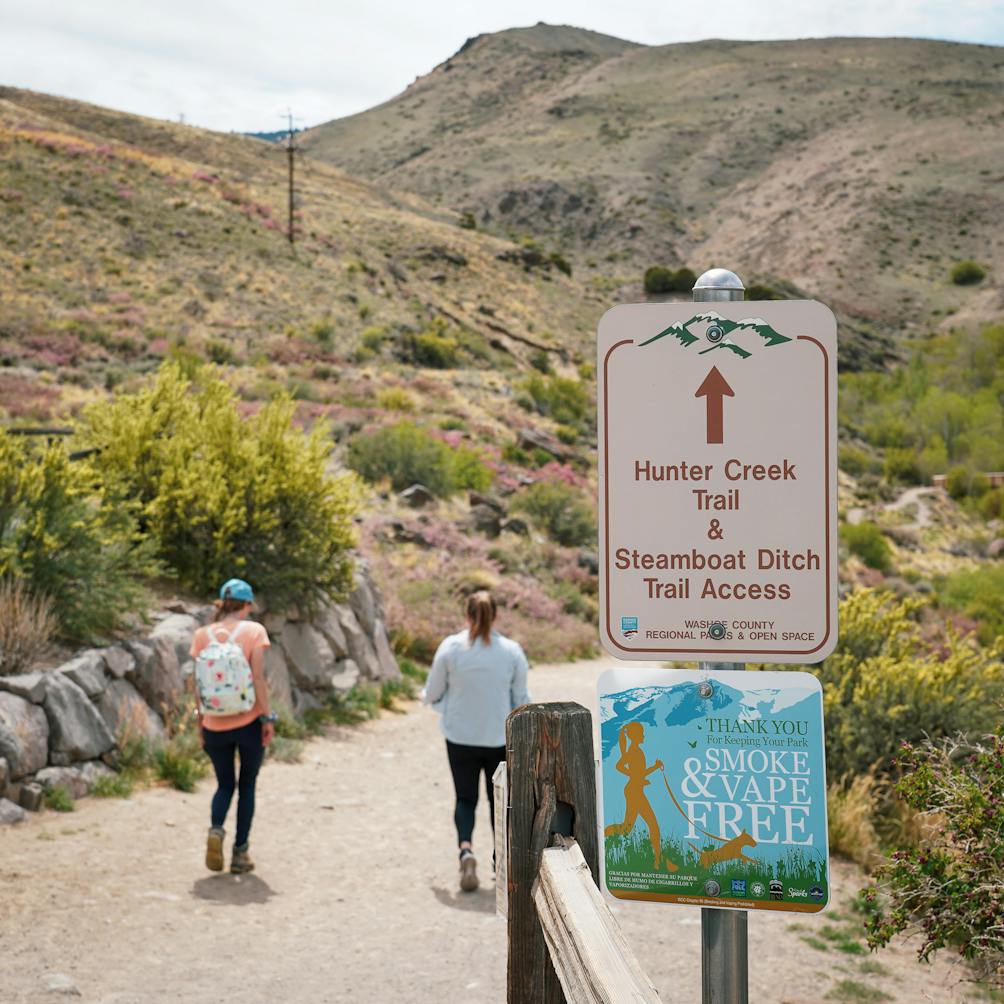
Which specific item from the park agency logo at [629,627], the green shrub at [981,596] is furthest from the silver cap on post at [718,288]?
the green shrub at [981,596]

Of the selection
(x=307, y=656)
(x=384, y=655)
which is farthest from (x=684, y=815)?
(x=384, y=655)

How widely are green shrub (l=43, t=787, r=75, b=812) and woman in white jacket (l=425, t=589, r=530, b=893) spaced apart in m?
2.67

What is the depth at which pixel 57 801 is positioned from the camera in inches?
280

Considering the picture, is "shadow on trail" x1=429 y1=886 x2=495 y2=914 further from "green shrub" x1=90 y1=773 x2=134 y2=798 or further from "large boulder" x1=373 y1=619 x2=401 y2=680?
"large boulder" x1=373 y1=619 x2=401 y2=680

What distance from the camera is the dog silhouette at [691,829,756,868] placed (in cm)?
204

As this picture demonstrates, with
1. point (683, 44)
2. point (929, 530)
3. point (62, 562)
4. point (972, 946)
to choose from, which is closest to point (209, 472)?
point (62, 562)

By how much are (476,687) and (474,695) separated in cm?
5

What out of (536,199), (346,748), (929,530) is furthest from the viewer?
(536,199)

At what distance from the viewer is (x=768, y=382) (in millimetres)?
2082

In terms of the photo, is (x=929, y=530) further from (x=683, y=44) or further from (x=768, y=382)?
(x=683, y=44)

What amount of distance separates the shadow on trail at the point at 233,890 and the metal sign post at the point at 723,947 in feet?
15.3

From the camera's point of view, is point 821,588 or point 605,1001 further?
point 821,588

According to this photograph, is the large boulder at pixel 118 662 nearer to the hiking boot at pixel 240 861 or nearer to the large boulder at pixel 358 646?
the hiking boot at pixel 240 861

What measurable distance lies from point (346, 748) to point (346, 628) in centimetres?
189
